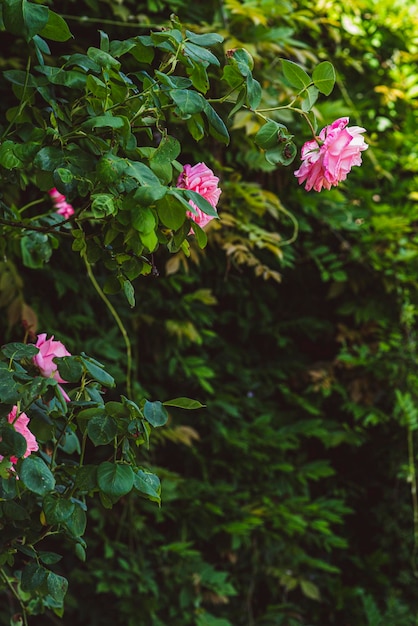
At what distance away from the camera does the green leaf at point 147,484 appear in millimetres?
1050

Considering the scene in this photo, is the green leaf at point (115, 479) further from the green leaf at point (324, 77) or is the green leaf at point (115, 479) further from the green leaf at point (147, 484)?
the green leaf at point (324, 77)

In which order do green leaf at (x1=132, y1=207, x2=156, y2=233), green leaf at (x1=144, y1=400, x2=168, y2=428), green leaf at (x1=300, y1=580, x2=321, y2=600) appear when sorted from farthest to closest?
green leaf at (x1=300, y1=580, x2=321, y2=600) < green leaf at (x1=144, y1=400, x2=168, y2=428) < green leaf at (x1=132, y1=207, x2=156, y2=233)

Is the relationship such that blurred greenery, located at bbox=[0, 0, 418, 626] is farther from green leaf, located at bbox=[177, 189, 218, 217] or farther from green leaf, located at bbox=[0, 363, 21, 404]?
green leaf, located at bbox=[177, 189, 218, 217]

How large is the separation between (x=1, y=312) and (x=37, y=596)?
949 millimetres

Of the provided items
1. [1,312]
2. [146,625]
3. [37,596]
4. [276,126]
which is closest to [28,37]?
[276,126]

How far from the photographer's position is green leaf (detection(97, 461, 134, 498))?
102 cm

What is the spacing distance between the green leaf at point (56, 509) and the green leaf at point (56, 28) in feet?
1.98

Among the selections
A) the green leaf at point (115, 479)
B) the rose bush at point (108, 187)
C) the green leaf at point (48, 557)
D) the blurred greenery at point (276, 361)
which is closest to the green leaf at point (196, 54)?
the rose bush at point (108, 187)

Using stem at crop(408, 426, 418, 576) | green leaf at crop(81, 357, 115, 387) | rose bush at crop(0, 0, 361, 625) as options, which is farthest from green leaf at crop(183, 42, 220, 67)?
stem at crop(408, 426, 418, 576)

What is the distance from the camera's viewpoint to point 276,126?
3.56 feet

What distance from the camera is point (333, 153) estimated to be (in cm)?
109

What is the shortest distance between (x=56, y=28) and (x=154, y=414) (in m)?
0.52

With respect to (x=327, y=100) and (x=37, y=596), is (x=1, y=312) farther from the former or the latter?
(x=327, y=100)

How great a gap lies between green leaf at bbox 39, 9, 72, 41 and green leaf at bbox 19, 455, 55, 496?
55 cm
